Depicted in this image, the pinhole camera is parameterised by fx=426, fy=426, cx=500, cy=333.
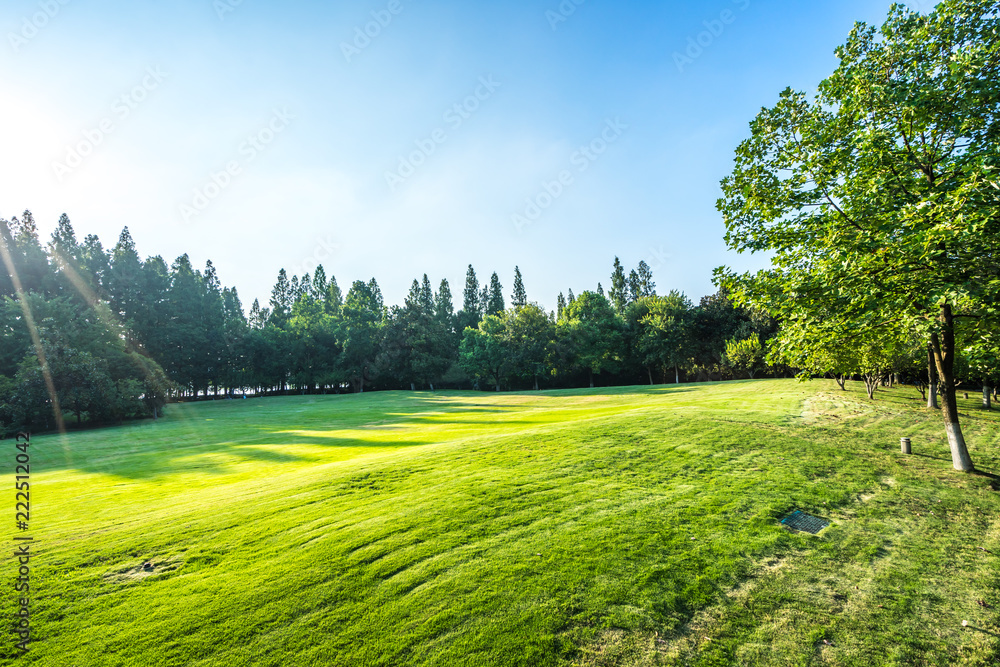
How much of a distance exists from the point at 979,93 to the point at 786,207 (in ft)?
14.6

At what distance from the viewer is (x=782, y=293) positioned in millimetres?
12820

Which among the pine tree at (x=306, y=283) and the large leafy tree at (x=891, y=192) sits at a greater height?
the pine tree at (x=306, y=283)

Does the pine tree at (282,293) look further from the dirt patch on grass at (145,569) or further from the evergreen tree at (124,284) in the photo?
the dirt patch on grass at (145,569)

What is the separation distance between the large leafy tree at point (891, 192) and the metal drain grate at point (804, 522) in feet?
17.7

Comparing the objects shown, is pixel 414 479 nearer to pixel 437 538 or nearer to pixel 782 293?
pixel 437 538

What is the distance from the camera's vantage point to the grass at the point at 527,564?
480 centimetres

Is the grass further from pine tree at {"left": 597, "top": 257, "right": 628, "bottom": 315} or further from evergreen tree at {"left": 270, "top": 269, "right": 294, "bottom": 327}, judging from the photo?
evergreen tree at {"left": 270, "top": 269, "right": 294, "bottom": 327}

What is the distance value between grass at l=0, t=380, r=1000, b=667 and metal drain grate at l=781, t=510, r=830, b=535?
0.26 m

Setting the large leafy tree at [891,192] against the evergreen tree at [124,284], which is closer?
the large leafy tree at [891,192]

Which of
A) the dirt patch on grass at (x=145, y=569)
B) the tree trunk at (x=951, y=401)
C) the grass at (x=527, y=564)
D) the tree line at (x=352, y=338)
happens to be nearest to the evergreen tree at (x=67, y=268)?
the tree line at (x=352, y=338)

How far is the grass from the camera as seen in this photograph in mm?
4801

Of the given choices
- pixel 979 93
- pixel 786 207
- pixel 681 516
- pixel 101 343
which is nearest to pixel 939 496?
pixel 681 516

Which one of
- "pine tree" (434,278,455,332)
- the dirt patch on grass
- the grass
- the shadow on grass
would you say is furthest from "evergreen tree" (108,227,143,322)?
the dirt patch on grass

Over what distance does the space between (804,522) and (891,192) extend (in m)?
9.34
